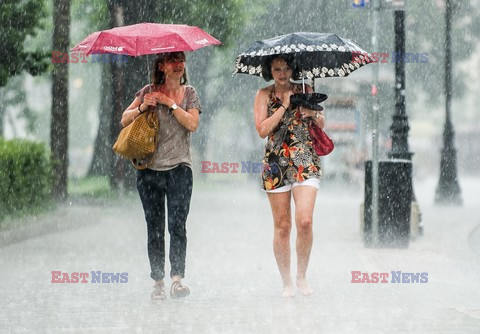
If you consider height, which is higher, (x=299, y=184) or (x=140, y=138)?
(x=140, y=138)

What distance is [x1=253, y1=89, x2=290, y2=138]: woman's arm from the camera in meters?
7.70

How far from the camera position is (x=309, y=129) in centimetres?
788

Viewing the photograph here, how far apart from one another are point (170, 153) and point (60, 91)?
12198 mm

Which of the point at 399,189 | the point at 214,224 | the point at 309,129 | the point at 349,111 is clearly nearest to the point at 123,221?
the point at 214,224

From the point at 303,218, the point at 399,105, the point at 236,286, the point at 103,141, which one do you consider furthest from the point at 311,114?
the point at 103,141

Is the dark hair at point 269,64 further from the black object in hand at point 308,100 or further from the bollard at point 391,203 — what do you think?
the bollard at point 391,203

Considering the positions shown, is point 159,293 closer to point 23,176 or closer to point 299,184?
point 299,184

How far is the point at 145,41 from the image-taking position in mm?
7730

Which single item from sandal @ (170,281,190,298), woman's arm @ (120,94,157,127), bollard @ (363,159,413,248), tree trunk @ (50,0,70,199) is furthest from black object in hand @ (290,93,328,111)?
tree trunk @ (50,0,70,199)

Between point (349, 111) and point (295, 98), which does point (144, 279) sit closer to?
point (295, 98)

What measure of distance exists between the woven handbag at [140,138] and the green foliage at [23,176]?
6840 millimetres

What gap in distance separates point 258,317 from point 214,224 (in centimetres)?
902

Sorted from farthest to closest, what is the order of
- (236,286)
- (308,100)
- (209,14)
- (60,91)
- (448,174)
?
(209,14) → (448,174) → (60,91) → (236,286) → (308,100)

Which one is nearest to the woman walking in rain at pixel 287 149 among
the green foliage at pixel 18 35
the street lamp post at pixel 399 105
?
the street lamp post at pixel 399 105
